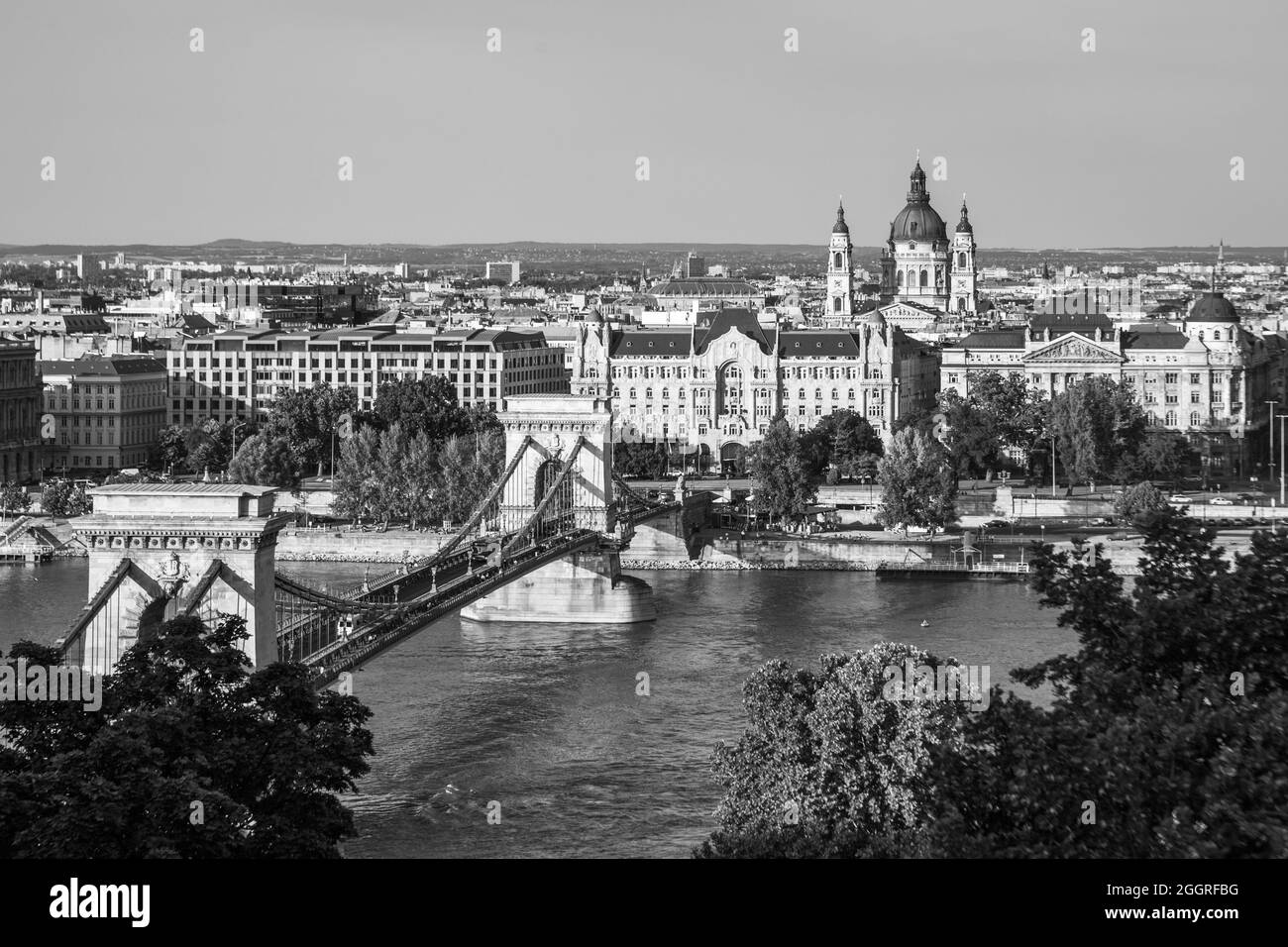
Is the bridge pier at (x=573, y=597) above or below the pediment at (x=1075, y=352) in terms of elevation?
below

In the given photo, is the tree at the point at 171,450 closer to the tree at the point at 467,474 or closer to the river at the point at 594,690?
the tree at the point at 467,474

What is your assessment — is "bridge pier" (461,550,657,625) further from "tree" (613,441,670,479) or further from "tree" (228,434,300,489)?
"tree" (613,441,670,479)

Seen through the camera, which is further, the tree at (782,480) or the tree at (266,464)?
the tree at (266,464)

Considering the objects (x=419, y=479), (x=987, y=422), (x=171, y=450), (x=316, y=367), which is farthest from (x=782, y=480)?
(x=316, y=367)

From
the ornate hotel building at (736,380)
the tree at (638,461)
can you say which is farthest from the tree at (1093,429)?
the tree at (638,461)
